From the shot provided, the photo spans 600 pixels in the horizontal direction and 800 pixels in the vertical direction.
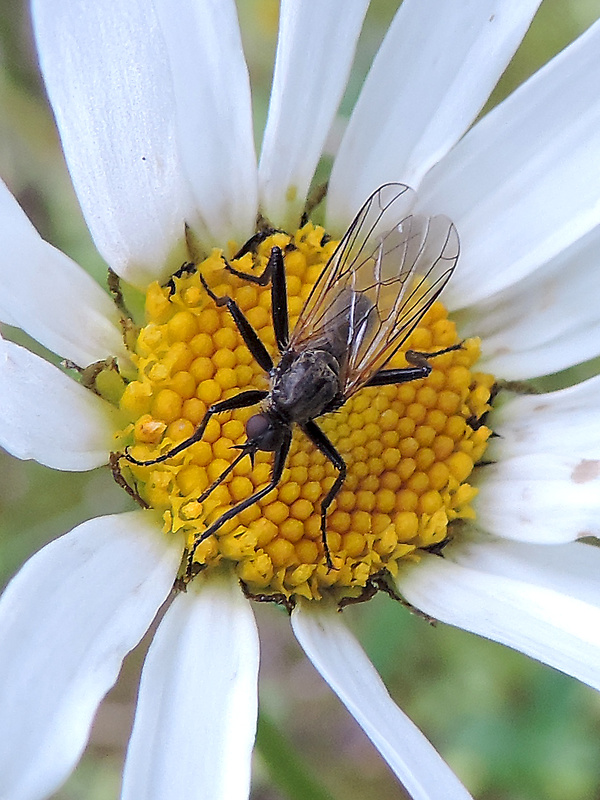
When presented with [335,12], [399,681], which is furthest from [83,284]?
[399,681]

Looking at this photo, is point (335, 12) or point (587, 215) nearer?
point (335, 12)

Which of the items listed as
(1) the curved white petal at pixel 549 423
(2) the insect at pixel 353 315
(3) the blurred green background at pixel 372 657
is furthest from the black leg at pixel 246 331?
(3) the blurred green background at pixel 372 657

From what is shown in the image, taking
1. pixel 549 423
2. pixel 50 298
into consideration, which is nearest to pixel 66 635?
pixel 50 298

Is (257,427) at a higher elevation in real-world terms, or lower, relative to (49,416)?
lower

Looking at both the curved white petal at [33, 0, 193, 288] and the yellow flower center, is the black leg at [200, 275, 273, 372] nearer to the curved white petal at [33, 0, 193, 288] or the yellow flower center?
the yellow flower center

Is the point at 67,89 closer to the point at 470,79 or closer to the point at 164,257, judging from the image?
the point at 164,257

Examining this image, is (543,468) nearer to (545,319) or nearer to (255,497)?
(545,319)

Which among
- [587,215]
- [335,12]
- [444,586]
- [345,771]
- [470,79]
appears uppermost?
[335,12]
